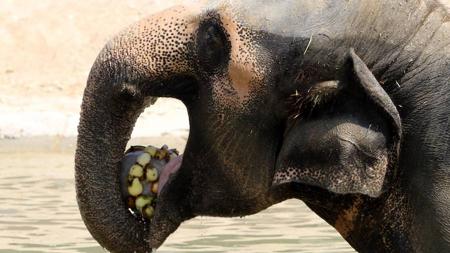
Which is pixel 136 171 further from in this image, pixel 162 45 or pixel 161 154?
pixel 162 45

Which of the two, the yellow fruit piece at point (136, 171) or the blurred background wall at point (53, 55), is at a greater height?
the yellow fruit piece at point (136, 171)

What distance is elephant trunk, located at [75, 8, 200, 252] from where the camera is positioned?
12.7 ft

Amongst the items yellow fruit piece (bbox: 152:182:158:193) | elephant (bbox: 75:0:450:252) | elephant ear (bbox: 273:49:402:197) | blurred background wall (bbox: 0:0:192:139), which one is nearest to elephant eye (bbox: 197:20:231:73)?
elephant (bbox: 75:0:450:252)

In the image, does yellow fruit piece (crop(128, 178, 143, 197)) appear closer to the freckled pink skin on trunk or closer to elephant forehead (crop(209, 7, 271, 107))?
the freckled pink skin on trunk

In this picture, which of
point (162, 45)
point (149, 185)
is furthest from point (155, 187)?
point (162, 45)

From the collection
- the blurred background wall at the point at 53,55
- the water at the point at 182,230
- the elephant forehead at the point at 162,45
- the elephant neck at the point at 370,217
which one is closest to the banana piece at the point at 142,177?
the elephant forehead at the point at 162,45

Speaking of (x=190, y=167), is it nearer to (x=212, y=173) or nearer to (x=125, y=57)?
(x=212, y=173)

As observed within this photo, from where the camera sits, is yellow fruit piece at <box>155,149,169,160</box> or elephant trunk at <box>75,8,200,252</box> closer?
elephant trunk at <box>75,8,200,252</box>

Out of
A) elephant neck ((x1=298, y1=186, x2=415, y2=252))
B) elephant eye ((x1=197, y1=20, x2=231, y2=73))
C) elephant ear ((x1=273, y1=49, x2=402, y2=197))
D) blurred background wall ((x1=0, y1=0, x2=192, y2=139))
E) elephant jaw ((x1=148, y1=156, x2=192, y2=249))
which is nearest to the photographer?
elephant ear ((x1=273, y1=49, x2=402, y2=197))

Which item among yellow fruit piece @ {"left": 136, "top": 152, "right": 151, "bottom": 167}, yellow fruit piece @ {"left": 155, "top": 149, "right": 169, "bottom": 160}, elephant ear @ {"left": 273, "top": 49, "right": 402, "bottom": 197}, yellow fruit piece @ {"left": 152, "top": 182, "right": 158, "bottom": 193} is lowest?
yellow fruit piece @ {"left": 152, "top": 182, "right": 158, "bottom": 193}

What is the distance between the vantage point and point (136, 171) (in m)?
3.97

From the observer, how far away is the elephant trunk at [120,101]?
388 centimetres

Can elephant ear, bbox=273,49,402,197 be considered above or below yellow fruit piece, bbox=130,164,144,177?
above

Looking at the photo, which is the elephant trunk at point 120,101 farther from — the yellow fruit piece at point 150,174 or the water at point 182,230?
the water at point 182,230
